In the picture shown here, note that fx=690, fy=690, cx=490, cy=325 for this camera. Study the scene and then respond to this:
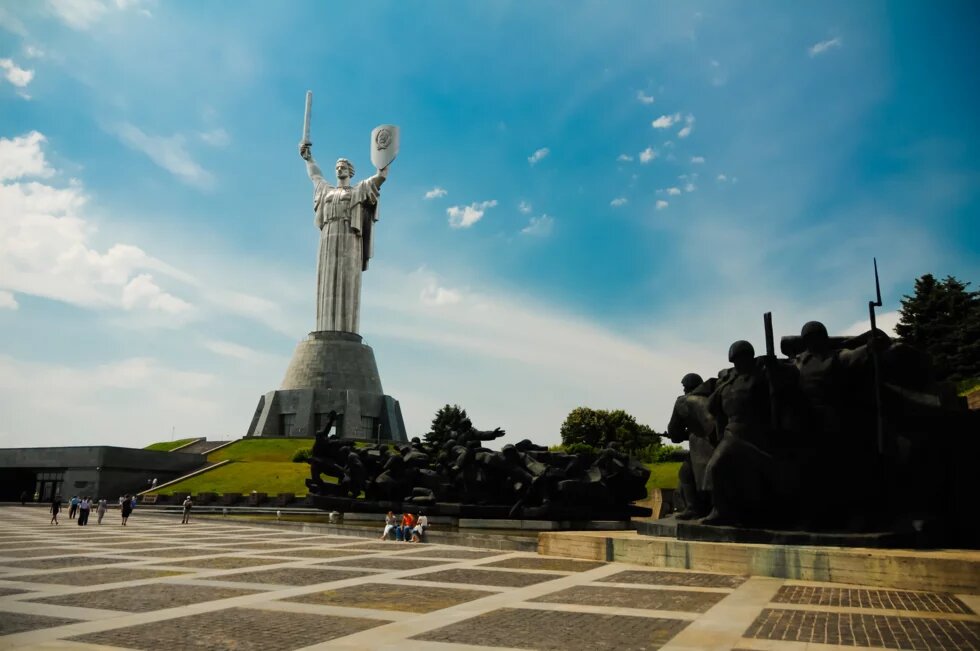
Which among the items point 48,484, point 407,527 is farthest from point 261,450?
point 407,527

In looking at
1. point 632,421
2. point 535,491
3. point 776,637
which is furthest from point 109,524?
point 632,421

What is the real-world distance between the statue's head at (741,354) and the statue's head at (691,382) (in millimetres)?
2191

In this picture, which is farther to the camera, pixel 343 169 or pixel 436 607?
pixel 343 169

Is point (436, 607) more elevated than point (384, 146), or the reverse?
point (384, 146)

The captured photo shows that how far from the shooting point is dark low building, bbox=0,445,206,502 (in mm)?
37562

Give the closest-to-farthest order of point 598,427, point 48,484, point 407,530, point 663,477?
point 407,530 < point 663,477 < point 48,484 < point 598,427

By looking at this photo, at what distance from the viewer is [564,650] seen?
544 cm

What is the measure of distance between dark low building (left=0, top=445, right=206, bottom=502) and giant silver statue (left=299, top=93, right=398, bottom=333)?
18.9 metres

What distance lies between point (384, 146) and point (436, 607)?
55.3 meters

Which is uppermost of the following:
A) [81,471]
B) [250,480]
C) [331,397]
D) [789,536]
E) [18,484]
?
[331,397]

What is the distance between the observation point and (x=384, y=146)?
58.9m

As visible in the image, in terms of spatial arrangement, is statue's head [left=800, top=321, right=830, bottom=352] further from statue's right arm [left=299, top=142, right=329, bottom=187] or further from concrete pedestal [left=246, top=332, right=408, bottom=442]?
statue's right arm [left=299, top=142, right=329, bottom=187]

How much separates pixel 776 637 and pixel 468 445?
15701 mm

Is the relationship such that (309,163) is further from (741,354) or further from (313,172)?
(741,354)
